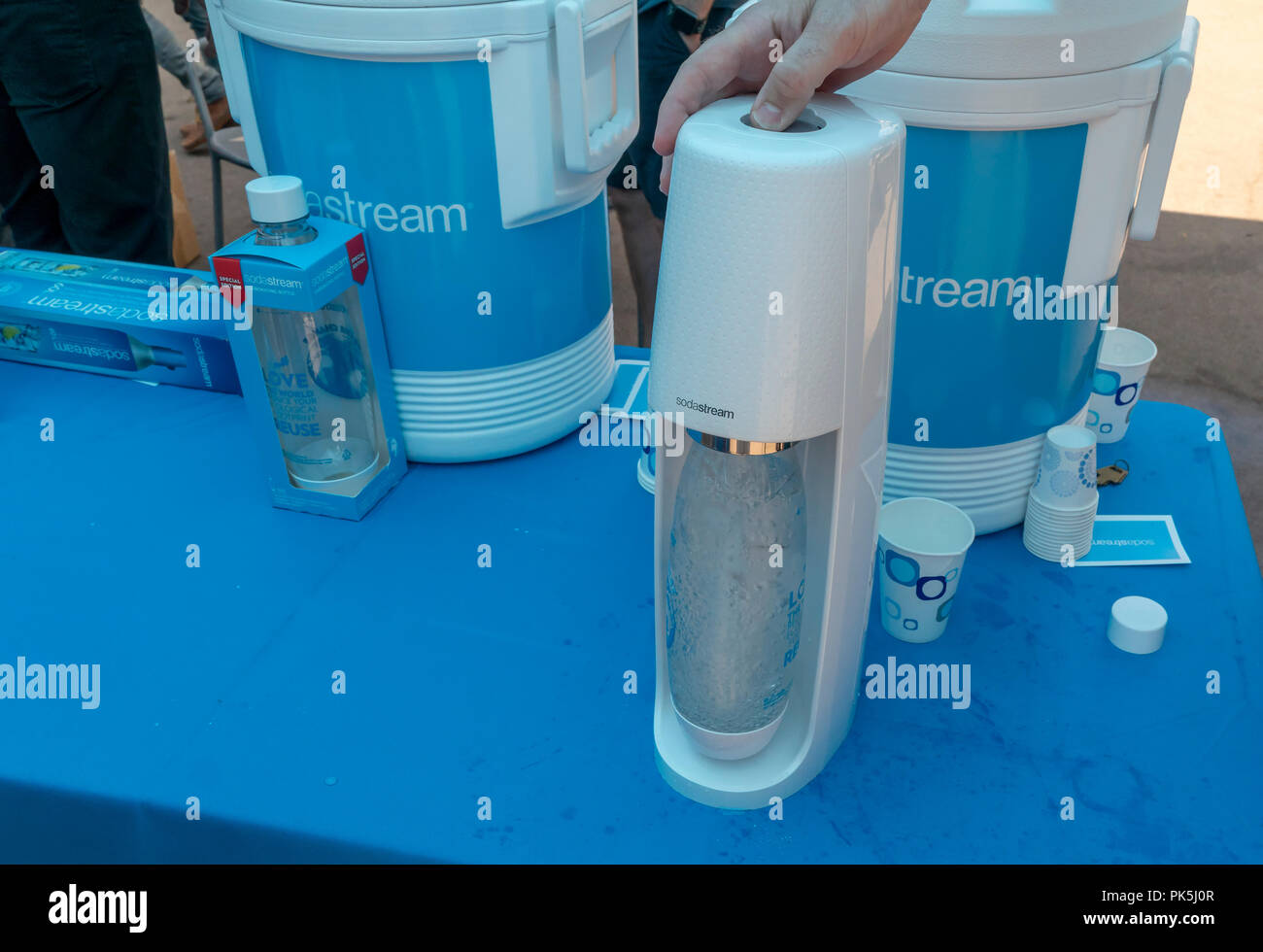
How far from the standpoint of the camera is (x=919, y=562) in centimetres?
83

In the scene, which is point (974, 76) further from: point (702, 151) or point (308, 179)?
point (308, 179)

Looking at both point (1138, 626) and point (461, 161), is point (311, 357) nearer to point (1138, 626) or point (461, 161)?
point (461, 161)

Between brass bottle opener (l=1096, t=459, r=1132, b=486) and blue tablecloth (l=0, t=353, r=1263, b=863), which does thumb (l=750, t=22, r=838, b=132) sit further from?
brass bottle opener (l=1096, t=459, r=1132, b=486)

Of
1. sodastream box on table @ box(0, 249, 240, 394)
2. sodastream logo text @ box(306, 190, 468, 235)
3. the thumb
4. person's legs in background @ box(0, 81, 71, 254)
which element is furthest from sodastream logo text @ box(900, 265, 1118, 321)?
person's legs in background @ box(0, 81, 71, 254)

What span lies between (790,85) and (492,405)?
0.58 metres

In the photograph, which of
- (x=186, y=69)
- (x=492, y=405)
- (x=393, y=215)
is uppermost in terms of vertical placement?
(x=393, y=215)

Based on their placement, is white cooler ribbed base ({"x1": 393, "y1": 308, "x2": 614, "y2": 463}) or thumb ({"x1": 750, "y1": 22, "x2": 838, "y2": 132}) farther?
white cooler ribbed base ({"x1": 393, "y1": 308, "x2": 614, "y2": 463})

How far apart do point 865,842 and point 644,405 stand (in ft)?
2.02

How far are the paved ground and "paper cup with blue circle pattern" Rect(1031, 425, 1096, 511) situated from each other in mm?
1235

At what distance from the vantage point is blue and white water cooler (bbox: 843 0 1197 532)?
0.79 metres

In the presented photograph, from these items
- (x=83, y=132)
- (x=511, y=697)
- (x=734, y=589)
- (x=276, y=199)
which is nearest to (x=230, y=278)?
(x=276, y=199)

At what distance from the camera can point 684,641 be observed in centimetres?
74
